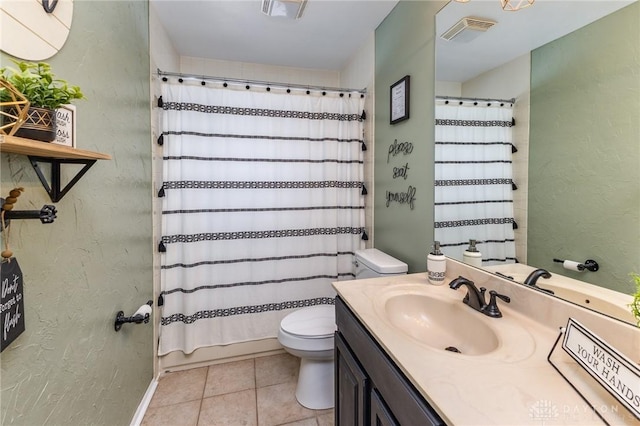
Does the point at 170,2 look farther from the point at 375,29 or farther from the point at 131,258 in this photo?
the point at 131,258

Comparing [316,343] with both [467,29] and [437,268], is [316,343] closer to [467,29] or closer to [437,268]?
[437,268]

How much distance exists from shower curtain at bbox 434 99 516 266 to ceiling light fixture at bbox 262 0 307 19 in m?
1.06

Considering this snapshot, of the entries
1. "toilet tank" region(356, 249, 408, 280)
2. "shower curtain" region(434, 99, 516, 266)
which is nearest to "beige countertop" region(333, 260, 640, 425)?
"shower curtain" region(434, 99, 516, 266)

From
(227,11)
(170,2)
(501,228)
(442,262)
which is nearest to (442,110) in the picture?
(501,228)

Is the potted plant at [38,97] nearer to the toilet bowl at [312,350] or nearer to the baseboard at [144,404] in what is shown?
the toilet bowl at [312,350]

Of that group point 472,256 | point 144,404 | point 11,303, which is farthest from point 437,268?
point 144,404

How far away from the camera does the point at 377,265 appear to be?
1685mm

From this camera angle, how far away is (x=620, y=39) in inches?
29.0

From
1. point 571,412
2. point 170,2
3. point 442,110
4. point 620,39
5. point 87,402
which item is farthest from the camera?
point 170,2

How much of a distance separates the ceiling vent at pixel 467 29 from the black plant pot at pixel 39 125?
1574mm

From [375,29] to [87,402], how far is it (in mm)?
2667

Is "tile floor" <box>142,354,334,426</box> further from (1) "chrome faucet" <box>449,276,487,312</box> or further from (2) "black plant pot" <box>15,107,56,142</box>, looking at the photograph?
(2) "black plant pot" <box>15,107,56,142</box>

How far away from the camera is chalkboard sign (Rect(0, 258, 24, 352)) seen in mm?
671

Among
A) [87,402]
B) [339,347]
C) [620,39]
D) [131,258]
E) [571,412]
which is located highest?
[620,39]
